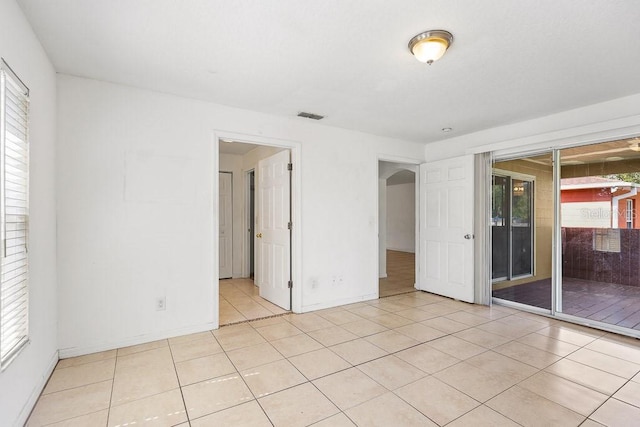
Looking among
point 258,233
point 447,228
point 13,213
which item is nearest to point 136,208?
point 13,213

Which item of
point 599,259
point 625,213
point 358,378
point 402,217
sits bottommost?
point 358,378

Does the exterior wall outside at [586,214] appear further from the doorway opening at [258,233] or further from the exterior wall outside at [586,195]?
the doorway opening at [258,233]

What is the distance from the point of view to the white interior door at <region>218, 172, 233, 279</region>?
6051 mm

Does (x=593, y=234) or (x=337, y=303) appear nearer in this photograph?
(x=593, y=234)

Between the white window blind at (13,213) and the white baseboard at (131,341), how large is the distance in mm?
989

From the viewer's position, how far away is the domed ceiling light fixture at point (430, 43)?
2.12 meters

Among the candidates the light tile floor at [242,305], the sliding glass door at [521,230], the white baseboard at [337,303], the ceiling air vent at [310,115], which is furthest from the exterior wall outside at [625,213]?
the light tile floor at [242,305]

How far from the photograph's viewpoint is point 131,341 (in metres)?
3.03

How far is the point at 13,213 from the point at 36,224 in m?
0.46

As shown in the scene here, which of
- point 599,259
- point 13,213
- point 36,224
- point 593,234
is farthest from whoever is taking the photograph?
point 599,259

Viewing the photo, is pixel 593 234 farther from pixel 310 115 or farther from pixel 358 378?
pixel 310 115

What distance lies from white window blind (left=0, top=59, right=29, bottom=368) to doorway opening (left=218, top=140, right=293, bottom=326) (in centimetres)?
202

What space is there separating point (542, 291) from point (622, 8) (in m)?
4.13

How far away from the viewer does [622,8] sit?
73.5 inches
